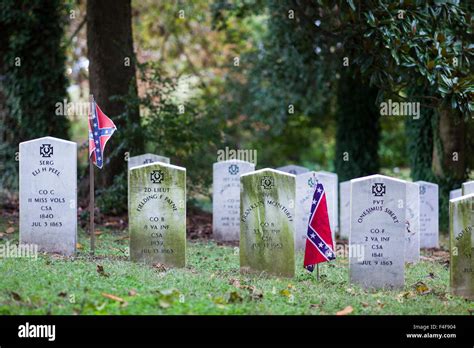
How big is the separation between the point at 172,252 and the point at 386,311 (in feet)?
10.6

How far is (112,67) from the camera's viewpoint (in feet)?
48.8

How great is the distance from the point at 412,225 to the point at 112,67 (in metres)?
7.15

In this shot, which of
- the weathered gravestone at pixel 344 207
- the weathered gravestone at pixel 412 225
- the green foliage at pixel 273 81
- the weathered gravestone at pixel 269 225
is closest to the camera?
the weathered gravestone at pixel 269 225

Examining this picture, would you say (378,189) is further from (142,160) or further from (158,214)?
(142,160)

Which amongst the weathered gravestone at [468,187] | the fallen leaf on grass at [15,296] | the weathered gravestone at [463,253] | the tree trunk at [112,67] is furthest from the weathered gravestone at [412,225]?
the fallen leaf on grass at [15,296]

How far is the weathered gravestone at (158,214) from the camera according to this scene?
9508 mm

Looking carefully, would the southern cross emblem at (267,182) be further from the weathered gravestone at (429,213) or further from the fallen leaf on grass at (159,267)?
the weathered gravestone at (429,213)

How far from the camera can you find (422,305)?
793cm

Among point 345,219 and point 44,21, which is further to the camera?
point 44,21

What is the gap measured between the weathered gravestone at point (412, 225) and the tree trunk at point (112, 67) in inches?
233

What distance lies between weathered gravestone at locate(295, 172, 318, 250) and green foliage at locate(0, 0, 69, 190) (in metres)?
6.52

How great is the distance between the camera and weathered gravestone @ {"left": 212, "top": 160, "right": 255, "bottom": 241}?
13.4m
